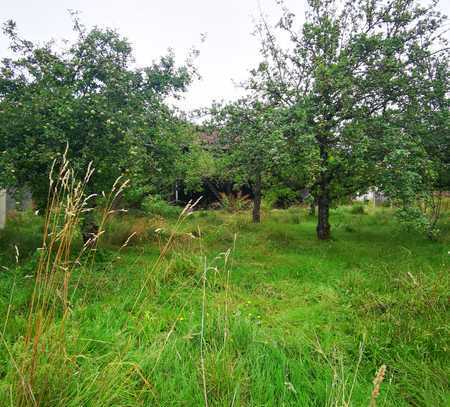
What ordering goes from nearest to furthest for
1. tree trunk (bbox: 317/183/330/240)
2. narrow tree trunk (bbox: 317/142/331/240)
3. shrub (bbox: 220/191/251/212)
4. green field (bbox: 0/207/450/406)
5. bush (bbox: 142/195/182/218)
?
green field (bbox: 0/207/450/406)
narrow tree trunk (bbox: 317/142/331/240)
tree trunk (bbox: 317/183/330/240)
bush (bbox: 142/195/182/218)
shrub (bbox: 220/191/251/212)

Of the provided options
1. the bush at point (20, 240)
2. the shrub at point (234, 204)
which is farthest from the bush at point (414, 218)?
the shrub at point (234, 204)

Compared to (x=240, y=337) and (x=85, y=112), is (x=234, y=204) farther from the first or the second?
(x=240, y=337)

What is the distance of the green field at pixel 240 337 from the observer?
71.8 inches

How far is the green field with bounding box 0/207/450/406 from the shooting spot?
1.82m

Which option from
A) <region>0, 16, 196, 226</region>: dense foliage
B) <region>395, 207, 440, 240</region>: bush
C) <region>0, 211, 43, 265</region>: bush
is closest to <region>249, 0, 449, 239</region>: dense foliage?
<region>395, 207, 440, 240</region>: bush

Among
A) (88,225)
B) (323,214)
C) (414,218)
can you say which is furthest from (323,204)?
(88,225)

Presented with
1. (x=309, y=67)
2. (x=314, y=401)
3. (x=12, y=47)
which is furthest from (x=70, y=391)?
(x=309, y=67)

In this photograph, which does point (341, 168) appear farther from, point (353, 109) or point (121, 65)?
point (121, 65)

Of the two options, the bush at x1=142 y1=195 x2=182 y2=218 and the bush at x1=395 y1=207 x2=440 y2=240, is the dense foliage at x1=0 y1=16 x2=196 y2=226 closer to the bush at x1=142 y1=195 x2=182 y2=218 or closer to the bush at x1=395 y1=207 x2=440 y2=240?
the bush at x1=395 y1=207 x2=440 y2=240

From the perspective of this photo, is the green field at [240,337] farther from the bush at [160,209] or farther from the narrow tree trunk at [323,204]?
the bush at [160,209]

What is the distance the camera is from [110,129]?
5102mm

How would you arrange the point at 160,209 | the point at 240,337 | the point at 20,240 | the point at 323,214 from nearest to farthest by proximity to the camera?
the point at 240,337 < the point at 20,240 < the point at 323,214 < the point at 160,209

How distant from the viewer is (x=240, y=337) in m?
2.63

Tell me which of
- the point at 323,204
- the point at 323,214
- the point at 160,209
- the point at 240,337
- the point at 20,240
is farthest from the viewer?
the point at 160,209
